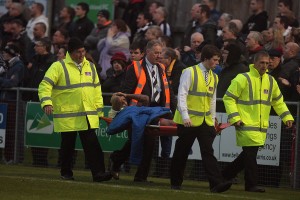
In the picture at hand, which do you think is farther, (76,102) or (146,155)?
(146,155)

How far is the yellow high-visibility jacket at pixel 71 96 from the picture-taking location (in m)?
18.2

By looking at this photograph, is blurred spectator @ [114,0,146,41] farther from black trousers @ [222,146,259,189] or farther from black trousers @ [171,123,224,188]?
black trousers @ [171,123,224,188]

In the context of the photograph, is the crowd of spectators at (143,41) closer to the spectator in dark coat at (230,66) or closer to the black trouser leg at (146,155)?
the spectator in dark coat at (230,66)

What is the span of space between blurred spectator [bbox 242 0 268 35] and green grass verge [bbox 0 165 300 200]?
4.89 m

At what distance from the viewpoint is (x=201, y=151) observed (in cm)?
1731

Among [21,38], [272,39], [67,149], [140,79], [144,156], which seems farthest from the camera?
[21,38]

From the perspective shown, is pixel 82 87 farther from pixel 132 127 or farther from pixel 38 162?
pixel 38 162

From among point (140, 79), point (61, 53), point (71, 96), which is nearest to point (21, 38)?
point (61, 53)

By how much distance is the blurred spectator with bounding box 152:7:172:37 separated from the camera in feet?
81.8

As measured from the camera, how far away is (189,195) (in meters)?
16.5

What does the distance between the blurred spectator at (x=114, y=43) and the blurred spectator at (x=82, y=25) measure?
1935 millimetres

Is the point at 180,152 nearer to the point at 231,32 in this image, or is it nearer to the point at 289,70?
the point at 289,70

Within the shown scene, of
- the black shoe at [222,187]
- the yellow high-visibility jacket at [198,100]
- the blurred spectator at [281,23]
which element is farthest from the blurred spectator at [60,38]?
the black shoe at [222,187]

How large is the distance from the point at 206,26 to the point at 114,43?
2242mm
